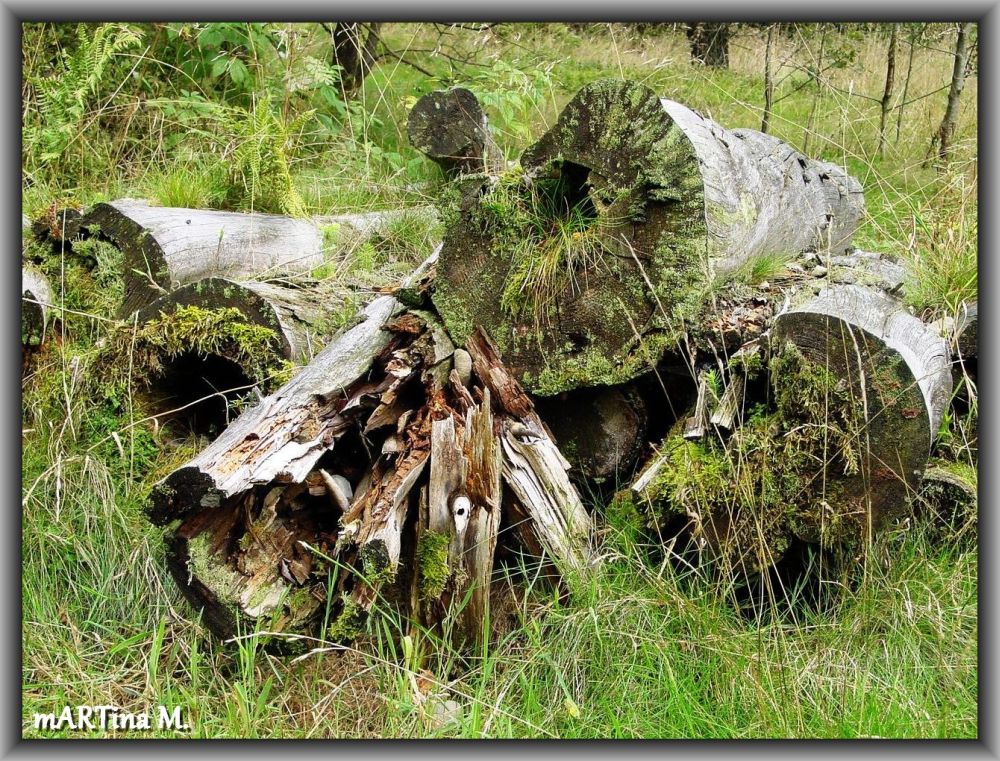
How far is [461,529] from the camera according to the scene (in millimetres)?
2590

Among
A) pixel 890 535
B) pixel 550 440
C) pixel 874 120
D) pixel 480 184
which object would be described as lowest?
pixel 890 535

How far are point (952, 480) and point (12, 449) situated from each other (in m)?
3.18

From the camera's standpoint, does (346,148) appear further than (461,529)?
Yes

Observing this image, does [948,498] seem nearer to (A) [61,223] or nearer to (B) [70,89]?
(A) [61,223]

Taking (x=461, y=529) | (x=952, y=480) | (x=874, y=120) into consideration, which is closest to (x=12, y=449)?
(x=461, y=529)

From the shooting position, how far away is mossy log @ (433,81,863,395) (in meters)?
2.74

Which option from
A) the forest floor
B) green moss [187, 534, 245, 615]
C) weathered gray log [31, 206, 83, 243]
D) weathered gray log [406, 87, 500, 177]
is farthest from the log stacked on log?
weathered gray log [406, 87, 500, 177]

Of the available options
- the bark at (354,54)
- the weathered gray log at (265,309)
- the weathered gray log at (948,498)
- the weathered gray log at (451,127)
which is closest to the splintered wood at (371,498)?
the weathered gray log at (265,309)

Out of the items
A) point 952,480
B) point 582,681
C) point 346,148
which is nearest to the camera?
point 582,681

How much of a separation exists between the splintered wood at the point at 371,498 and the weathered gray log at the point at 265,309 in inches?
16.1

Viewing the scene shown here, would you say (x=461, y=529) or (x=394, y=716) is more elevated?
(x=461, y=529)

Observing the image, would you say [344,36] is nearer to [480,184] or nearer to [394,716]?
[480,184]

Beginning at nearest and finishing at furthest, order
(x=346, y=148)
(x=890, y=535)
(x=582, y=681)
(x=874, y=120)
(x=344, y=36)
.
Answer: (x=582, y=681) → (x=890, y=535) → (x=346, y=148) → (x=344, y=36) → (x=874, y=120)

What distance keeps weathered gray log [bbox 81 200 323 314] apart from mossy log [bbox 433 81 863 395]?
4.44 ft
